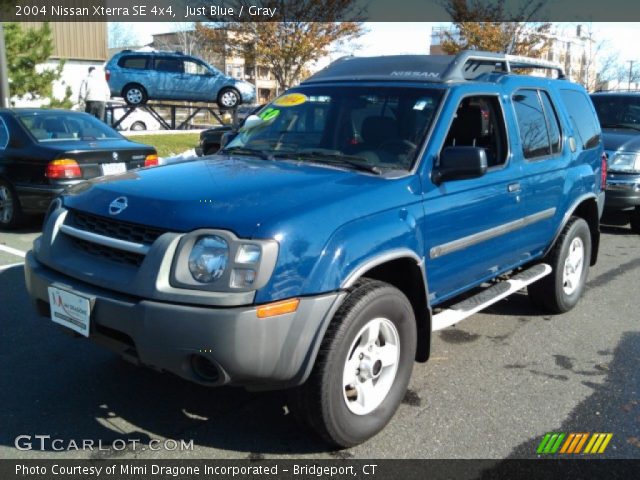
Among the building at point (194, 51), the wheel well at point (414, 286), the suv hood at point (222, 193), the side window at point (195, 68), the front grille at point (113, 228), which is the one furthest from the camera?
the building at point (194, 51)

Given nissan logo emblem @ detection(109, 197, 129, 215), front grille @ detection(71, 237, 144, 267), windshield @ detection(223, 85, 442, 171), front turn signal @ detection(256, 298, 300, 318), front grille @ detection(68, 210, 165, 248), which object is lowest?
front turn signal @ detection(256, 298, 300, 318)

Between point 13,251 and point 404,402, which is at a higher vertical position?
point 13,251

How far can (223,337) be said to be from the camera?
2.72 m

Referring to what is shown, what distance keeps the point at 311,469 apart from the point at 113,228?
5.09 feet

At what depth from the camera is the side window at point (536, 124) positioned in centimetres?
469

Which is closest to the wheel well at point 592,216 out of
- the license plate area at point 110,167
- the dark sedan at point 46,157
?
the dark sedan at point 46,157

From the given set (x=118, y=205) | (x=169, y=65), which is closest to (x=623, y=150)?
(x=118, y=205)

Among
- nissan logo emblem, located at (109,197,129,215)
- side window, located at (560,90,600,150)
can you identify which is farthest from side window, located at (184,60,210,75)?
nissan logo emblem, located at (109,197,129,215)

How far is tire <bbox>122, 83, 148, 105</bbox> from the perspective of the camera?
756 inches

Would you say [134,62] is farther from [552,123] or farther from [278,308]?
[278,308]

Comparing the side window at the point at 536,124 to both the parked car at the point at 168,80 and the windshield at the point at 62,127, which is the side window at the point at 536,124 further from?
the parked car at the point at 168,80

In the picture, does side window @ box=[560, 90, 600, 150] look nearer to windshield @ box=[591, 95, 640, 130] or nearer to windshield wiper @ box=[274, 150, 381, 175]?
windshield wiper @ box=[274, 150, 381, 175]

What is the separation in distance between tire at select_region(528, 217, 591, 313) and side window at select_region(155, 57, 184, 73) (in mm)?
16477

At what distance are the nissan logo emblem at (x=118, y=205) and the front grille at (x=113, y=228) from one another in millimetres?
48
